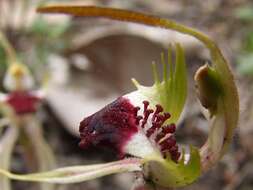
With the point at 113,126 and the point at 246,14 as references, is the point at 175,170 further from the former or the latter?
the point at 246,14

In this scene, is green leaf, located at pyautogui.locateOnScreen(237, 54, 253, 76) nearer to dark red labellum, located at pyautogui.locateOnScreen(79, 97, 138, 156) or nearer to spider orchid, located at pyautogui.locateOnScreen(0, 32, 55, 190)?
spider orchid, located at pyautogui.locateOnScreen(0, 32, 55, 190)

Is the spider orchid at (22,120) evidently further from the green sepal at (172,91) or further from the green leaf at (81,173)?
the green sepal at (172,91)

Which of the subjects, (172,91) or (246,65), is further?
(246,65)

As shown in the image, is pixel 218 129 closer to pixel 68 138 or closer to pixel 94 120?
pixel 94 120

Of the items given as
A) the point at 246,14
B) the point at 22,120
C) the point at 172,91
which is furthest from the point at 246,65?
the point at 172,91

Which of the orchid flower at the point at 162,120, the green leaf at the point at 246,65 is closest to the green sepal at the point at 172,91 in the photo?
the orchid flower at the point at 162,120

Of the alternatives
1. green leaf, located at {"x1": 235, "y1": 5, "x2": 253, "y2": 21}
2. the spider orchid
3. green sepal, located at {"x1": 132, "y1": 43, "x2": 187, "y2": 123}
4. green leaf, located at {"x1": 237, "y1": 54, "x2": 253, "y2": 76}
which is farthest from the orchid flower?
green leaf, located at {"x1": 235, "y1": 5, "x2": 253, "y2": 21}
